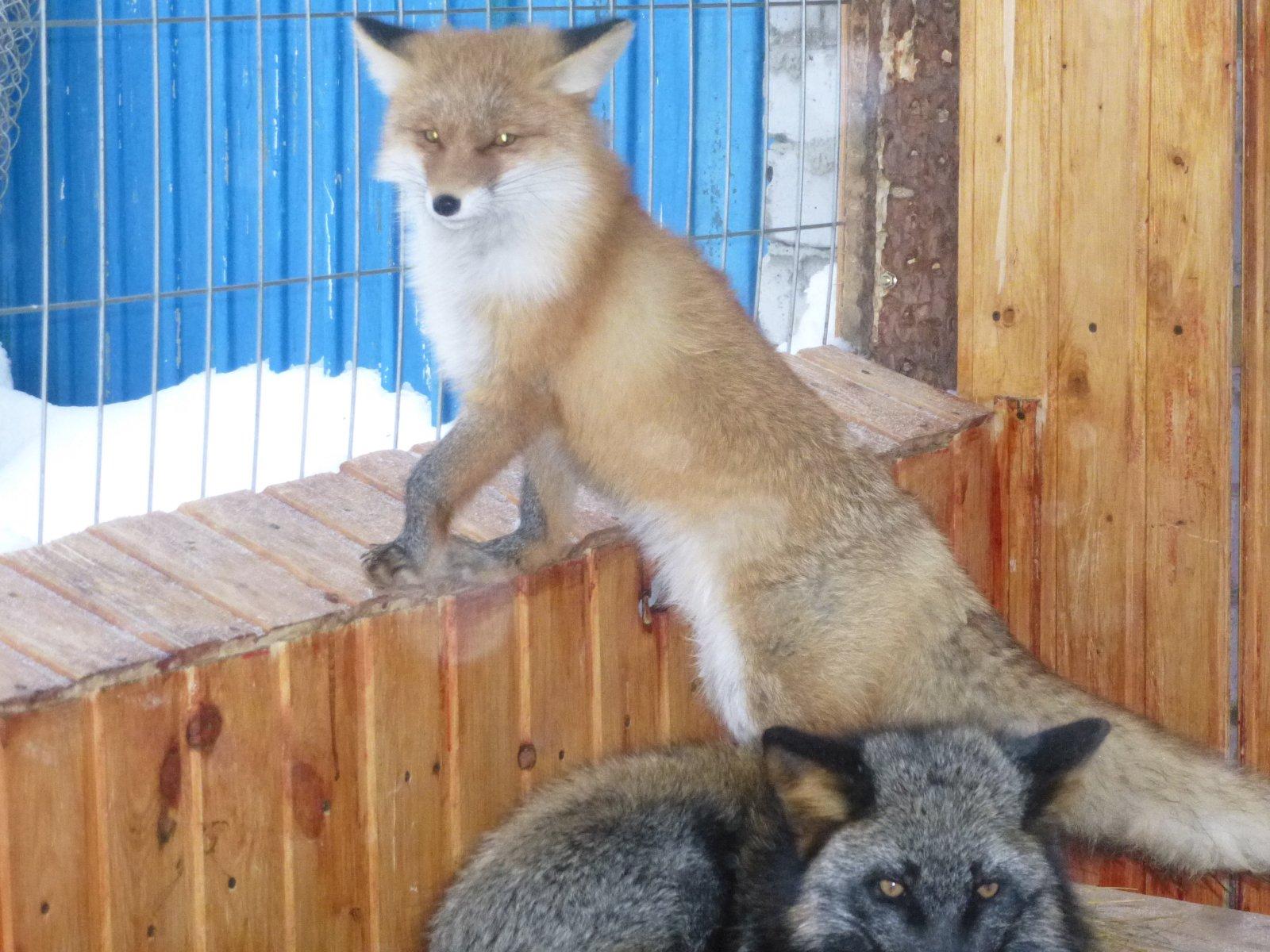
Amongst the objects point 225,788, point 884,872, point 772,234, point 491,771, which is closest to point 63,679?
point 225,788

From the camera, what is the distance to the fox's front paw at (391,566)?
282cm

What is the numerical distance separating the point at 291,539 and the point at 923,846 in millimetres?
1339

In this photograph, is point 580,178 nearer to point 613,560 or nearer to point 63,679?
point 613,560

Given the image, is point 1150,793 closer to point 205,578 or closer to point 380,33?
point 205,578

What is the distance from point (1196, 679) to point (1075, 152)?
148cm

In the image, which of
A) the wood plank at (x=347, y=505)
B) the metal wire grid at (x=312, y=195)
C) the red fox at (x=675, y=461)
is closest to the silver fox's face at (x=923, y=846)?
the red fox at (x=675, y=461)

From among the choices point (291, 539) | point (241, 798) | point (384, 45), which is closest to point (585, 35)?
point (384, 45)

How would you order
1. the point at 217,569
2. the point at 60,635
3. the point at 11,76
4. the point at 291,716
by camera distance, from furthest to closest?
the point at 11,76
the point at 217,569
the point at 291,716
the point at 60,635

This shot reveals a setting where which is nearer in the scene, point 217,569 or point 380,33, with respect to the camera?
point 217,569

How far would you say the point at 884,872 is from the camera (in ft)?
8.06

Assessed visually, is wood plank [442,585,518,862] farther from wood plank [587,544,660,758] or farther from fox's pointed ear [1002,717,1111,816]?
fox's pointed ear [1002,717,1111,816]

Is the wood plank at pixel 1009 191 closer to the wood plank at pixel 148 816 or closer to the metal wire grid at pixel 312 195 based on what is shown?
the metal wire grid at pixel 312 195

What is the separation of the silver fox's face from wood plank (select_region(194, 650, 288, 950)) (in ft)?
2.86

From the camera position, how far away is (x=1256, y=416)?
3941mm
